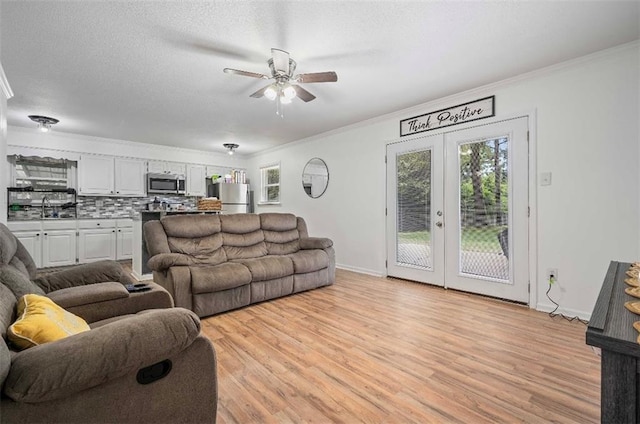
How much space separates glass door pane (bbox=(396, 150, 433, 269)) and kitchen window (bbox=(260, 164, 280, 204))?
3.22m

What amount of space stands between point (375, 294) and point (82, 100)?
4.43m

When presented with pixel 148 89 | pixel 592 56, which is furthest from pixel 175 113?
pixel 592 56

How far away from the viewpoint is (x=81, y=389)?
887mm

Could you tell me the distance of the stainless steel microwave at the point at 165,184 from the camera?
5988 millimetres

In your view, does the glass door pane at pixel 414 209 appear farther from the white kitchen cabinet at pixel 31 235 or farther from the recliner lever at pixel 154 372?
the white kitchen cabinet at pixel 31 235

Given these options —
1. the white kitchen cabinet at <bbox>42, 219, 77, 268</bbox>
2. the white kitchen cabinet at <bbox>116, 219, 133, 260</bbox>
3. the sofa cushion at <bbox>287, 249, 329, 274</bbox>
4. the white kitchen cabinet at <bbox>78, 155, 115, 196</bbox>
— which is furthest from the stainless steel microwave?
the sofa cushion at <bbox>287, 249, 329, 274</bbox>

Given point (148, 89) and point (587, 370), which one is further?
point (148, 89)

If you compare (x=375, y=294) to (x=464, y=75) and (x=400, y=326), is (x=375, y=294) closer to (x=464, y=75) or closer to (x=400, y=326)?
(x=400, y=326)

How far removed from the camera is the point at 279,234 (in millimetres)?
4125

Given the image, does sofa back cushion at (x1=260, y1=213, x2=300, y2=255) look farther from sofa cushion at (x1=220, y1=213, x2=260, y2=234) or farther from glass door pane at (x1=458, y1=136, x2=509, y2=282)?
glass door pane at (x1=458, y1=136, x2=509, y2=282)

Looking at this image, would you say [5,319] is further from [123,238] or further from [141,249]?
[123,238]

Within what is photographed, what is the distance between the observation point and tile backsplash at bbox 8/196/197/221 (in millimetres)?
Answer: 5176

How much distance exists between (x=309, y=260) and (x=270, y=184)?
11.9 feet

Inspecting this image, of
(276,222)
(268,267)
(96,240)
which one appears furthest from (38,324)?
(96,240)
